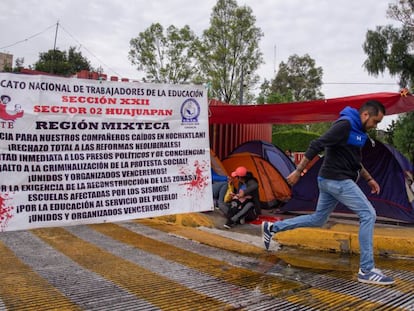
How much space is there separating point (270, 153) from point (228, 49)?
749 inches

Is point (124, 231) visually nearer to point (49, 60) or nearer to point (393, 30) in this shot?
point (393, 30)

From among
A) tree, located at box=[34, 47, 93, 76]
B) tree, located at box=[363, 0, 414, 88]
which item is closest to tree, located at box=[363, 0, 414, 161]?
tree, located at box=[363, 0, 414, 88]

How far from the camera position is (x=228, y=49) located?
2727 cm

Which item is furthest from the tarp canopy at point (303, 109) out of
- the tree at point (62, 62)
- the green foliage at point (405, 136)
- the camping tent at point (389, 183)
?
the tree at point (62, 62)

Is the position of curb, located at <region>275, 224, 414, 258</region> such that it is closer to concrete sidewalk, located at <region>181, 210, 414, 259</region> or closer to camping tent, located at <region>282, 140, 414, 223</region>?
concrete sidewalk, located at <region>181, 210, 414, 259</region>

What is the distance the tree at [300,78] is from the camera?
48250 millimetres

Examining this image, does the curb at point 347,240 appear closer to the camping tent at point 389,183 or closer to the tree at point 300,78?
the camping tent at point 389,183

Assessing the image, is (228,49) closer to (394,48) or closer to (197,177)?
(394,48)

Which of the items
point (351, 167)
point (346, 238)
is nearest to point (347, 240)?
point (346, 238)

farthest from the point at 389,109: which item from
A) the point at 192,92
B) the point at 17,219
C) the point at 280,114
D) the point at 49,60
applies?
the point at 49,60

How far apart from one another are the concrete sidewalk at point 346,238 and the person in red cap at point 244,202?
0.24 metres

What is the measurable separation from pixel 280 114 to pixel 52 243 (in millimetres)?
4079

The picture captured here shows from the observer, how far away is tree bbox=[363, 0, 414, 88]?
2423 cm

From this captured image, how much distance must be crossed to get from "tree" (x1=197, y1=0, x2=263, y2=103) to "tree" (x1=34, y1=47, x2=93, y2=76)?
18075 millimetres
